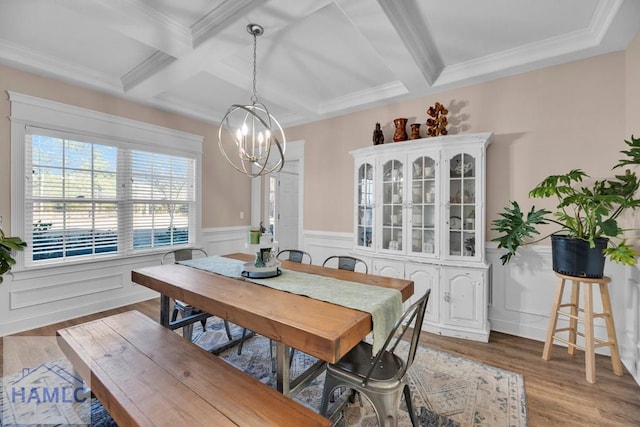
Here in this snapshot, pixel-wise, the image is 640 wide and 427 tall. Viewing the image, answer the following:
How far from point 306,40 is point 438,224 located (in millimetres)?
2202

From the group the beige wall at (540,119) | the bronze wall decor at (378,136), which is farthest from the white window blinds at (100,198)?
the beige wall at (540,119)

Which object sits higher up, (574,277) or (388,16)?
(388,16)

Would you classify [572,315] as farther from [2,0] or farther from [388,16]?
[2,0]

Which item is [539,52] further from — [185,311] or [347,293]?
[185,311]

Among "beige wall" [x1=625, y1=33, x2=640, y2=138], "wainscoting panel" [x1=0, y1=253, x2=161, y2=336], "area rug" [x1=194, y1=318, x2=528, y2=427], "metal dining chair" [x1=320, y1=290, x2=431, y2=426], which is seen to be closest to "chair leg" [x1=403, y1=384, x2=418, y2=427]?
"metal dining chair" [x1=320, y1=290, x2=431, y2=426]

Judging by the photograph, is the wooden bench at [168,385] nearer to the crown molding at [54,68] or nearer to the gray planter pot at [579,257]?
the gray planter pot at [579,257]

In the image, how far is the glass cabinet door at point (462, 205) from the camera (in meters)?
2.87

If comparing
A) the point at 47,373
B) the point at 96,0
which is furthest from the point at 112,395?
the point at 96,0

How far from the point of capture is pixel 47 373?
2166 millimetres

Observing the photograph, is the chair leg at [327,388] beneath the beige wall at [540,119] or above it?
beneath

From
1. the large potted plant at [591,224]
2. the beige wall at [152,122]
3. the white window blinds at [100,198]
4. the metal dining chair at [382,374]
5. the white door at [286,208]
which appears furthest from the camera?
the white door at [286,208]

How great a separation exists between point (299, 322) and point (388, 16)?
2144mm

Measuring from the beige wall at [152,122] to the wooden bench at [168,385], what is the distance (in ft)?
7.59

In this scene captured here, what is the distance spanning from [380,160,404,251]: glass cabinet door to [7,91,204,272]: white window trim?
2.99 meters
